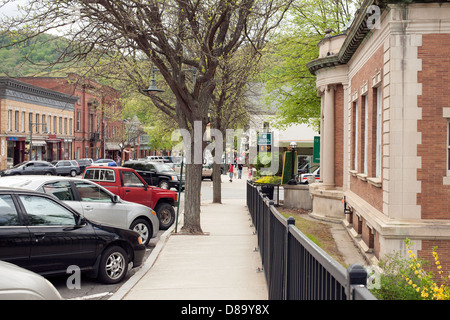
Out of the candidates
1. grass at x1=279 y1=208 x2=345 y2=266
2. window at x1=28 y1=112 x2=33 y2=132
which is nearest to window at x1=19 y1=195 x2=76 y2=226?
grass at x1=279 y1=208 x2=345 y2=266

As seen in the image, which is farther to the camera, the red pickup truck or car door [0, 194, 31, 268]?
the red pickup truck

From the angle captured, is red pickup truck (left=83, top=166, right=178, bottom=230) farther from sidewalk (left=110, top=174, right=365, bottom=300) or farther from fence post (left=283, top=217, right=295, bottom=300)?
fence post (left=283, top=217, right=295, bottom=300)

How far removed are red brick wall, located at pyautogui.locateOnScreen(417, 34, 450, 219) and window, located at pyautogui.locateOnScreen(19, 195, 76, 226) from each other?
715cm

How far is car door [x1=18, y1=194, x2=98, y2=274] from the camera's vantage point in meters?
8.03

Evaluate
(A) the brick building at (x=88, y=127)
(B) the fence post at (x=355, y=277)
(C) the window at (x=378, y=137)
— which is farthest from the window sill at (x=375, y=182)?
(A) the brick building at (x=88, y=127)

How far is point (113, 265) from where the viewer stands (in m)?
9.24

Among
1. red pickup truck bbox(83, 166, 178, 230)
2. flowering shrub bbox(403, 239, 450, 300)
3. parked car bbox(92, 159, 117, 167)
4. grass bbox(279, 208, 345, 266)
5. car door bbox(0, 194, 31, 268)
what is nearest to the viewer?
flowering shrub bbox(403, 239, 450, 300)

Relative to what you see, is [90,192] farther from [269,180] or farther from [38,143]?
[38,143]

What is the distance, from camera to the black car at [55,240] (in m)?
7.79

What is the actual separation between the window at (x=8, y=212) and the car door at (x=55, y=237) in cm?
16

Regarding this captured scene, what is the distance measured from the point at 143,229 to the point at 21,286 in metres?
8.78

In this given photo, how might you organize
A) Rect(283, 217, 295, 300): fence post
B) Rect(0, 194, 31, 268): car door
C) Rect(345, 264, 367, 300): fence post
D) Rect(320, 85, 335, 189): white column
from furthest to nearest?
Rect(320, 85, 335, 189): white column, Rect(0, 194, 31, 268): car door, Rect(283, 217, 295, 300): fence post, Rect(345, 264, 367, 300): fence post

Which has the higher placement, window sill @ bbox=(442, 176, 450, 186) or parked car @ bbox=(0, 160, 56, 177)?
window sill @ bbox=(442, 176, 450, 186)

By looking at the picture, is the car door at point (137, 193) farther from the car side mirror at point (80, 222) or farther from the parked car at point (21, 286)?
the parked car at point (21, 286)
